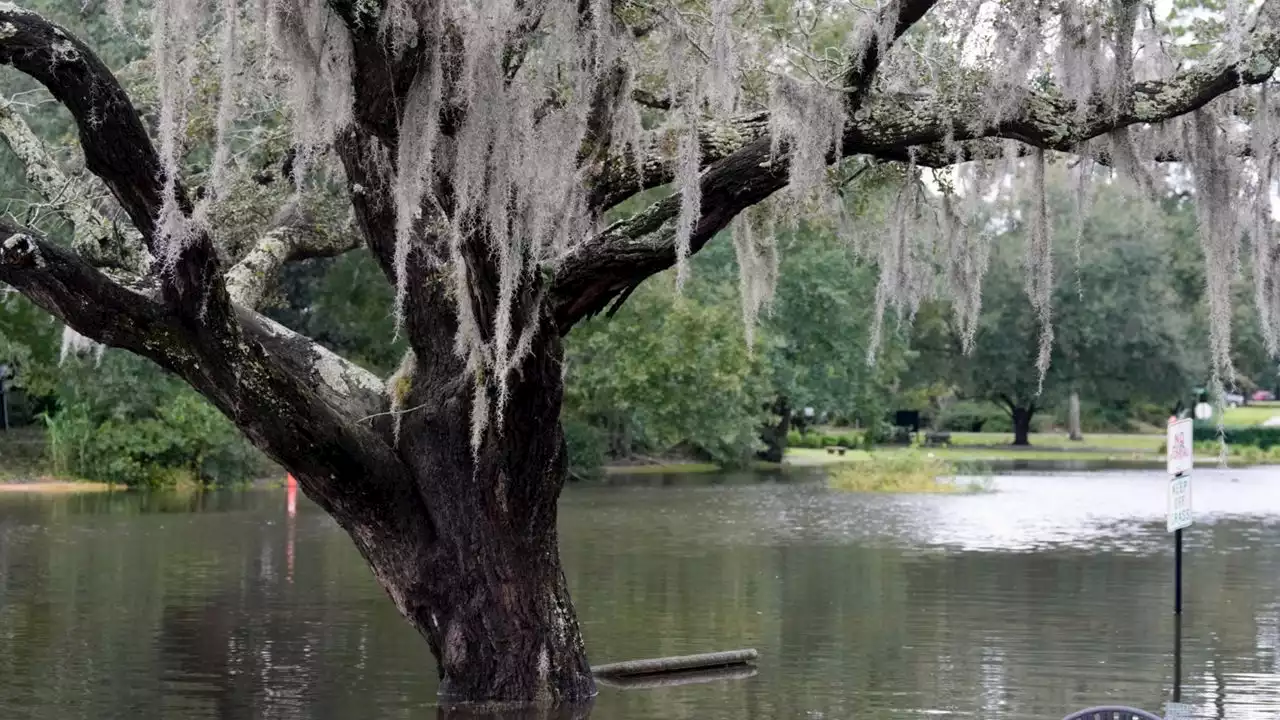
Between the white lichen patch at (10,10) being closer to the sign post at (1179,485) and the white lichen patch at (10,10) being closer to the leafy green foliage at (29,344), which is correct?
the sign post at (1179,485)

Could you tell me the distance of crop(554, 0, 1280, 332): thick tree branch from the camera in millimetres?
8930

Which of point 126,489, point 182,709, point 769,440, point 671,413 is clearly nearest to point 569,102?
point 182,709

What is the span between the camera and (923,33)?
12.5 meters

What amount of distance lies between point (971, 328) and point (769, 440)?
4112cm

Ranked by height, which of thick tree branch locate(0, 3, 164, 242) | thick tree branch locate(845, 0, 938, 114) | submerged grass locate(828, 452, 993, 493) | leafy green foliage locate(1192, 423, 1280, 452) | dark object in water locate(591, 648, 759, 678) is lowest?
dark object in water locate(591, 648, 759, 678)

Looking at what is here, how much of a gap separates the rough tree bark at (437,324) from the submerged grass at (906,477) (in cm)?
2610

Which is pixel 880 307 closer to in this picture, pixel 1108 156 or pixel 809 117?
pixel 1108 156

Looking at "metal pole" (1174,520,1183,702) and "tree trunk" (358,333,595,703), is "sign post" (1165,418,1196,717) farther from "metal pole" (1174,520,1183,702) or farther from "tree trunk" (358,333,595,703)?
"tree trunk" (358,333,595,703)

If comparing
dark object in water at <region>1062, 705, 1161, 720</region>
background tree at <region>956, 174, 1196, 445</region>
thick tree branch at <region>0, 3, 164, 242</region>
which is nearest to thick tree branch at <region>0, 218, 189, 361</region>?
thick tree branch at <region>0, 3, 164, 242</region>

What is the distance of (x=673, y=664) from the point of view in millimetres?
11531

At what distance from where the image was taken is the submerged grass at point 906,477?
35.5 meters

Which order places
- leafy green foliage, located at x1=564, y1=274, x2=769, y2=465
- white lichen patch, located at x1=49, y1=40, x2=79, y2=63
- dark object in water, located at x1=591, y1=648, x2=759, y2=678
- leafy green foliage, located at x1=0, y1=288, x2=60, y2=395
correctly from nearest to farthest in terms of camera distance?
white lichen patch, located at x1=49, y1=40, x2=79, y2=63, dark object in water, located at x1=591, y1=648, x2=759, y2=678, leafy green foliage, located at x1=0, y1=288, x2=60, y2=395, leafy green foliage, located at x1=564, y1=274, x2=769, y2=465

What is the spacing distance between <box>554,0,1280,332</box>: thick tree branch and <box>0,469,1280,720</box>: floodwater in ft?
9.70

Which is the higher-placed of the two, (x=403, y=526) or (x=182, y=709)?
(x=403, y=526)
